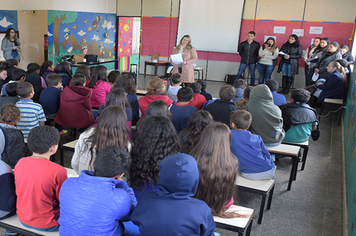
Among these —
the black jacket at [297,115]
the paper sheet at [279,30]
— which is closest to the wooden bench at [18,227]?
the black jacket at [297,115]

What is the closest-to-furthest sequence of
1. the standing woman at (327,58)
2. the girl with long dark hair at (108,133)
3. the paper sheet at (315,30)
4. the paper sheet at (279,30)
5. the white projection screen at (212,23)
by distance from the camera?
the girl with long dark hair at (108,133)
the standing woman at (327,58)
the paper sheet at (315,30)
the paper sheet at (279,30)
the white projection screen at (212,23)

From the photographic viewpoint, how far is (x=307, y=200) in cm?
321

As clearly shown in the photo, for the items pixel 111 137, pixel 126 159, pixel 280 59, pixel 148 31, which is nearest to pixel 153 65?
pixel 148 31

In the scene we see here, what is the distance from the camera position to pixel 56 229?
1.93m

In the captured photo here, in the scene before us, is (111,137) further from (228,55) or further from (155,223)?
(228,55)

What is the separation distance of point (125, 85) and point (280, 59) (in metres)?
6.42

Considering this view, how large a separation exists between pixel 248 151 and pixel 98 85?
2.70 meters

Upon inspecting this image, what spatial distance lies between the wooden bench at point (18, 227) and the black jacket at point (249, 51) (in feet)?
24.9

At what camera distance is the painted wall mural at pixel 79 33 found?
821 cm

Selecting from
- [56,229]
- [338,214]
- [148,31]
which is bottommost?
[338,214]

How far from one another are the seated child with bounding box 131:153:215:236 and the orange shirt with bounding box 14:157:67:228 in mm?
653

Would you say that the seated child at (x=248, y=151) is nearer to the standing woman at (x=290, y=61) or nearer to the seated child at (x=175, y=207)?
the seated child at (x=175, y=207)

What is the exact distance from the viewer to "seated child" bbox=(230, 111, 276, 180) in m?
2.54

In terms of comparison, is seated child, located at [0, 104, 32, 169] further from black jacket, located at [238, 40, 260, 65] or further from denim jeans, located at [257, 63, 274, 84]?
denim jeans, located at [257, 63, 274, 84]
